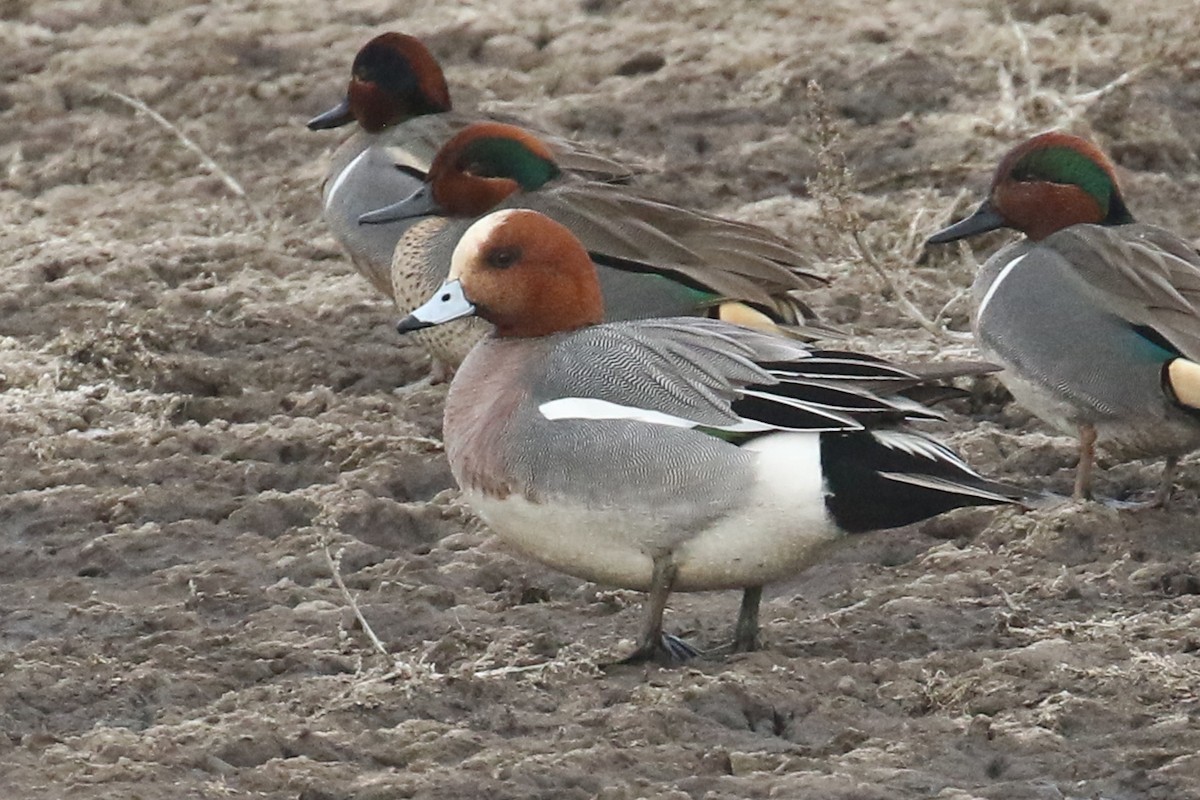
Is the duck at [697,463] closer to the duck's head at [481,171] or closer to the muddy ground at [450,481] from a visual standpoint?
the muddy ground at [450,481]

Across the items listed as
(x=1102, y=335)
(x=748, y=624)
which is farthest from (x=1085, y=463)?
(x=748, y=624)

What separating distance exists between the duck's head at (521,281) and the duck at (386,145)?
1856mm

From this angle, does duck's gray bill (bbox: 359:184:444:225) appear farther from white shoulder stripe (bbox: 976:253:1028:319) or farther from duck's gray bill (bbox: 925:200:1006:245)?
white shoulder stripe (bbox: 976:253:1028:319)

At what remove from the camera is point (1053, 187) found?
6133mm

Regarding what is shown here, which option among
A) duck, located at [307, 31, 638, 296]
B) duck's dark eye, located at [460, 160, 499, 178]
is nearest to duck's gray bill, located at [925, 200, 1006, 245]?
duck, located at [307, 31, 638, 296]

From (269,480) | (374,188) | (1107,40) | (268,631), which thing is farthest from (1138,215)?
(268,631)

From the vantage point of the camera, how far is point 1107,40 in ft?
30.3

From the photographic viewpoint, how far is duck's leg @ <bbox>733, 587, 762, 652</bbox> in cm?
473

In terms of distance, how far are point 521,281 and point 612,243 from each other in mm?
1285

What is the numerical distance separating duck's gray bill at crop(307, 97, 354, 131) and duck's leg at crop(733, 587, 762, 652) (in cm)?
363

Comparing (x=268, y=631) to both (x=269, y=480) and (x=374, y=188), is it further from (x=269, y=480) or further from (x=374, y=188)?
(x=374, y=188)

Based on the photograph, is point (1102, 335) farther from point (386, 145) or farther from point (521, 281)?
point (386, 145)

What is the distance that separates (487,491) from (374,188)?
9.30 ft

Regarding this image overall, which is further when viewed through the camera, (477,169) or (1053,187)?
(477,169)
